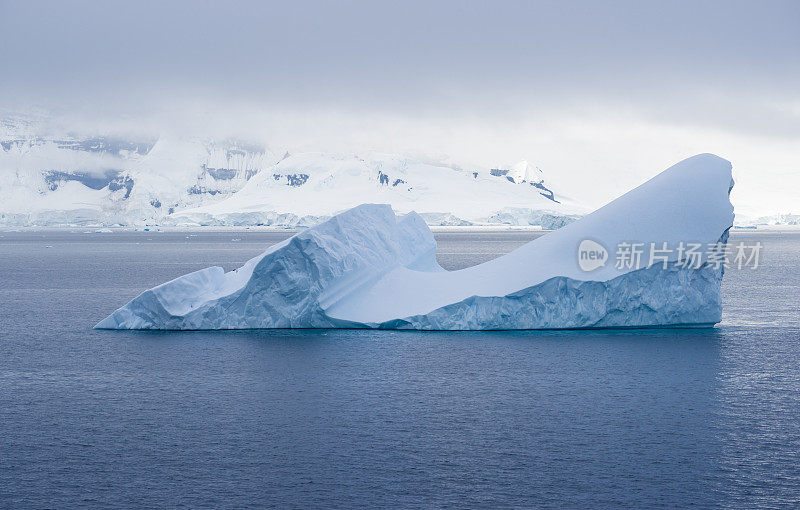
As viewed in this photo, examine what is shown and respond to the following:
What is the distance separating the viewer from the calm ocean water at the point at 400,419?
13.0 m

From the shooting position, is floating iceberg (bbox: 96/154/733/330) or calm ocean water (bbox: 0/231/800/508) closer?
calm ocean water (bbox: 0/231/800/508)

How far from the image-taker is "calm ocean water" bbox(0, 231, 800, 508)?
512 inches

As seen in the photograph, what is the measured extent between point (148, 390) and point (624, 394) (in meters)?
11.5

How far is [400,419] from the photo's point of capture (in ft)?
56.3

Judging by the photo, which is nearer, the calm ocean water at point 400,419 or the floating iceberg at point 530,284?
the calm ocean water at point 400,419

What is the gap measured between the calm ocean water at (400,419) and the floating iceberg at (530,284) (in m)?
0.86

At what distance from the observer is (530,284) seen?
27547 mm

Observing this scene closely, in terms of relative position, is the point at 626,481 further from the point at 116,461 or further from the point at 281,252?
the point at 281,252

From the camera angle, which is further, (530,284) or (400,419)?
(530,284)

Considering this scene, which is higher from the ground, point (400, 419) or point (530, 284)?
point (530, 284)

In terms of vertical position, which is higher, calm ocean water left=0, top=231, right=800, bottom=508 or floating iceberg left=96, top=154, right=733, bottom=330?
floating iceberg left=96, top=154, right=733, bottom=330

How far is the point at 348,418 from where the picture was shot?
17.4 m

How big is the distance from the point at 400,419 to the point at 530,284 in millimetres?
11526

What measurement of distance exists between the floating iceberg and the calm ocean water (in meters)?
0.86
